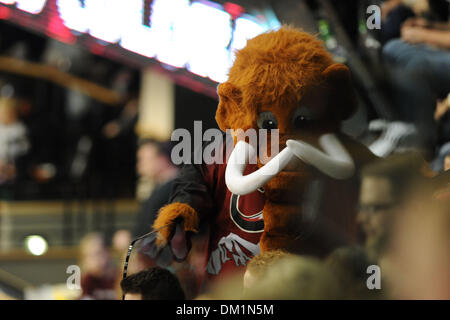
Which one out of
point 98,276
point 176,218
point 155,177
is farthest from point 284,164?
point 98,276

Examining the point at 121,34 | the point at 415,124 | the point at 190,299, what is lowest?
the point at 190,299

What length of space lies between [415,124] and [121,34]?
2.02 ft

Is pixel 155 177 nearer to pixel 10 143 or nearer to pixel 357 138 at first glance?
pixel 357 138

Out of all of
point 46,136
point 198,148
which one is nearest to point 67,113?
point 46,136

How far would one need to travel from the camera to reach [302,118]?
2.30 ft

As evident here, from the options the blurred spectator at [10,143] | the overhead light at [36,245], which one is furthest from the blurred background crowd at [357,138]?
the blurred spectator at [10,143]

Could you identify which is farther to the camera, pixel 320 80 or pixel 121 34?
pixel 121 34

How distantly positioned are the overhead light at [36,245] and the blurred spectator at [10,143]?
25.3 inches

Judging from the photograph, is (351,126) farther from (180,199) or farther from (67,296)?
(67,296)

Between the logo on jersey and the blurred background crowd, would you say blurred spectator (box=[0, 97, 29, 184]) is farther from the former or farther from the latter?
the logo on jersey

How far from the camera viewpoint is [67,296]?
0.85 m

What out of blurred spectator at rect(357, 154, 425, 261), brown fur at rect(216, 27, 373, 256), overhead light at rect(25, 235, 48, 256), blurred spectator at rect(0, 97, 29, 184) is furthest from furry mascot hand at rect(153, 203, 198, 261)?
blurred spectator at rect(0, 97, 29, 184)

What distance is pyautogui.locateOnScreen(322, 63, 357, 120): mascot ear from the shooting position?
70 cm

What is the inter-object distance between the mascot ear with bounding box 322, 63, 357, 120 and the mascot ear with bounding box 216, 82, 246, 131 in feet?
0.39
